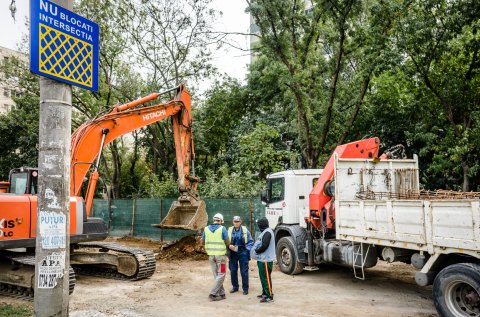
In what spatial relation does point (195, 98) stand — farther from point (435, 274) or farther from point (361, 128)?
point (435, 274)

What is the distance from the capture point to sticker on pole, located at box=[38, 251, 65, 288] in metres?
3.65

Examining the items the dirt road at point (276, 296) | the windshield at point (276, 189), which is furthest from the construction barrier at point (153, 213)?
the dirt road at point (276, 296)

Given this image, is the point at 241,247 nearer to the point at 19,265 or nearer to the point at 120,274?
the point at 120,274

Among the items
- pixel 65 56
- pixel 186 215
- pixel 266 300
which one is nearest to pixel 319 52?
pixel 186 215

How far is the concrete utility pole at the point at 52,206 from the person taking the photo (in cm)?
365

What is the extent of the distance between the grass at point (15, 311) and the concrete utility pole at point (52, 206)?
4393mm

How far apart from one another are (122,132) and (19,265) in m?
4.35

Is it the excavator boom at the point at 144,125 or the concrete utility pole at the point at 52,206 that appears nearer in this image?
the concrete utility pole at the point at 52,206

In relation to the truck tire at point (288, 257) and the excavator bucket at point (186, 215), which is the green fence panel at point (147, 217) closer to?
the excavator bucket at point (186, 215)

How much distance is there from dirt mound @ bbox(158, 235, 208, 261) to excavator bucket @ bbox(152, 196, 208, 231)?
110cm

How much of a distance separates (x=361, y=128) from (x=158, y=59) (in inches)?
442

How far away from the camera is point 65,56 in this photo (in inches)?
151

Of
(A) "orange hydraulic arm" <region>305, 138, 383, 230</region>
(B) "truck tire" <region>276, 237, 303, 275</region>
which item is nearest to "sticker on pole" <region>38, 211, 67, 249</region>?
(A) "orange hydraulic arm" <region>305, 138, 383, 230</region>

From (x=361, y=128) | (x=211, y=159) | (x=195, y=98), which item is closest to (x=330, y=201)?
(x=361, y=128)
